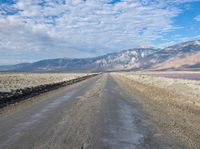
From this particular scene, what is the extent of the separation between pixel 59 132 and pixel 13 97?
1480 cm

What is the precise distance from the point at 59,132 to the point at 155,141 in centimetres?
318

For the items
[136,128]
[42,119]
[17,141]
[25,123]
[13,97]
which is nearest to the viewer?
[17,141]

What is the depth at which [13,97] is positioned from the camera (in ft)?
79.3

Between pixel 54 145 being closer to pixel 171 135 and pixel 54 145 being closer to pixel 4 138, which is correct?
pixel 4 138

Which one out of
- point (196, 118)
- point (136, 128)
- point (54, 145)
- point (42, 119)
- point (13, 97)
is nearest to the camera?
point (54, 145)

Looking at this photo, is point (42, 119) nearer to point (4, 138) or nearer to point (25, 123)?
point (25, 123)

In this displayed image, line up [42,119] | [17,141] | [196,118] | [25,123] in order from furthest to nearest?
[196,118]
[42,119]
[25,123]
[17,141]

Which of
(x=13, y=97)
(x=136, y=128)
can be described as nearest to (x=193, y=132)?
(x=136, y=128)

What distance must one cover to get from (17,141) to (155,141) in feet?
13.3

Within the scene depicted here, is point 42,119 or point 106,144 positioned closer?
point 106,144

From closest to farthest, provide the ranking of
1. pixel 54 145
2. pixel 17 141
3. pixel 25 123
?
pixel 54 145
pixel 17 141
pixel 25 123

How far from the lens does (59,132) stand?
1036 cm

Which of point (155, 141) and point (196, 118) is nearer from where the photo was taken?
point (155, 141)

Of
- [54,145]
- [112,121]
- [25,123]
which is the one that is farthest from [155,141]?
[25,123]
